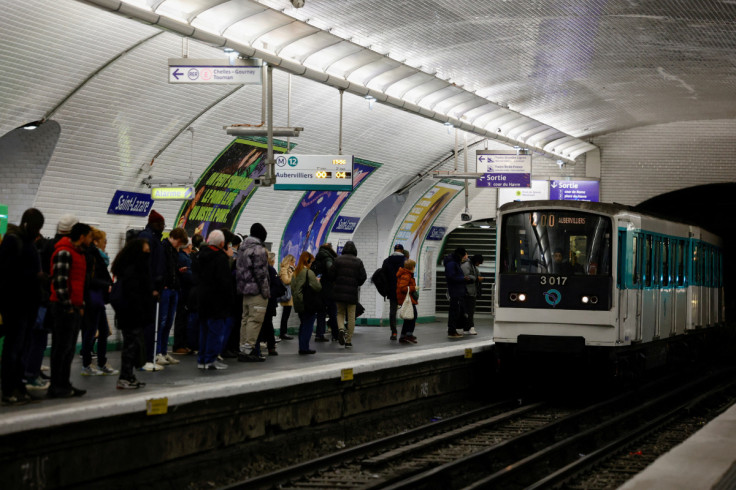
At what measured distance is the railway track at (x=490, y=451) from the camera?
939 centimetres

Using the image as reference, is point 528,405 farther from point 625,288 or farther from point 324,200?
point 324,200

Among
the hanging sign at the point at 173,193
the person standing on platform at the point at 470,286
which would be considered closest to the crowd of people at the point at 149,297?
the hanging sign at the point at 173,193

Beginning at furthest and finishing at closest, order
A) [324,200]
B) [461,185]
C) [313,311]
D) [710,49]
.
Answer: [461,185] < [324,200] < [710,49] < [313,311]

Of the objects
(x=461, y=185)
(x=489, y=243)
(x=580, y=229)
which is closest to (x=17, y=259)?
(x=580, y=229)

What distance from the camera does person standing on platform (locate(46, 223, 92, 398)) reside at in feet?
29.2

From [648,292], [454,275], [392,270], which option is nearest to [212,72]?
[392,270]

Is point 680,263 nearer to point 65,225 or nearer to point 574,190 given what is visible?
point 574,190

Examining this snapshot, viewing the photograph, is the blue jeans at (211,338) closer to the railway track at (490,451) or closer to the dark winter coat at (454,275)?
the railway track at (490,451)

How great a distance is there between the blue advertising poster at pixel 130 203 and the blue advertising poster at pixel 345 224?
7017mm

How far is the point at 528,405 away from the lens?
49.9 feet

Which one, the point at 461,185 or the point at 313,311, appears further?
the point at 461,185

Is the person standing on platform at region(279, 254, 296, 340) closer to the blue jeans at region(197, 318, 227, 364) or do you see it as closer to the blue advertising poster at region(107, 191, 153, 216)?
the blue advertising poster at region(107, 191, 153, 216)

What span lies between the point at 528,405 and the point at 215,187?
6.36 meters

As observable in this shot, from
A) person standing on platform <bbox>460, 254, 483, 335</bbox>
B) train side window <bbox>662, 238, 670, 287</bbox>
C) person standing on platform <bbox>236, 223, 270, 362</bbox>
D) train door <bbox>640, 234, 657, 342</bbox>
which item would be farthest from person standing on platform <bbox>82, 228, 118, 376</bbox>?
train side window <bbox>662, 238, 670, 287</bbox>
